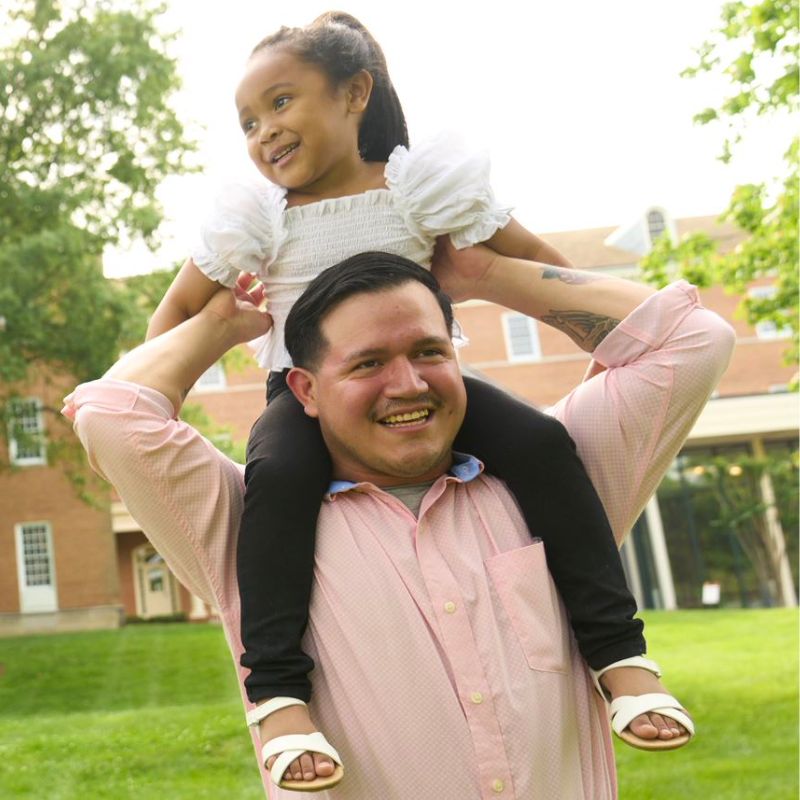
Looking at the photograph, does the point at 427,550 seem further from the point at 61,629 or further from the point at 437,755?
the point at 61,629

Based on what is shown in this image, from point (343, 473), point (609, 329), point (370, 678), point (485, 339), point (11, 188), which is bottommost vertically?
point (370, 678)

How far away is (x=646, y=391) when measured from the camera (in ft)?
7.29

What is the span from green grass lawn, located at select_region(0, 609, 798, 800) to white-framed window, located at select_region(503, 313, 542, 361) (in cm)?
1576

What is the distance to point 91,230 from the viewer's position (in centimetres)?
1931

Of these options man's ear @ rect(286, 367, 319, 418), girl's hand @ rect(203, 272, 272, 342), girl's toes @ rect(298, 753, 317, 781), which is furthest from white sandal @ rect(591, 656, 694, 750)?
girl's hand @ rect(203, 272, 272, 342)

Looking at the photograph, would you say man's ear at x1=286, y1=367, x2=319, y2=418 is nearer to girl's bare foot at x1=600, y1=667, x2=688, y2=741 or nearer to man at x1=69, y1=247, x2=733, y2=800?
man at x1=69, y1=247, x2=733, y2=800

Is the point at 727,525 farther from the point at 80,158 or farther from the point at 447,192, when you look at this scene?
the point at 447,192

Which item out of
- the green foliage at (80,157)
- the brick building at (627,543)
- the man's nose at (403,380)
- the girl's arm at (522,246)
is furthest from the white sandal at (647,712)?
the brick building at (627,543)

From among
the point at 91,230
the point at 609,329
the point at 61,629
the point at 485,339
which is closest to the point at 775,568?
the point at 485,339

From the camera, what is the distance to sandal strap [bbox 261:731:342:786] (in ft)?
6.21

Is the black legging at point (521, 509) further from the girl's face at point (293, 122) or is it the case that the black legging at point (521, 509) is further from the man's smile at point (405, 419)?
the girl's face at point (293, 122)

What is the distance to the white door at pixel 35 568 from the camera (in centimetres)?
3083

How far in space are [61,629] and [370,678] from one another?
98.5 ft

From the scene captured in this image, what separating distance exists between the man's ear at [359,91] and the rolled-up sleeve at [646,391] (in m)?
0.72
